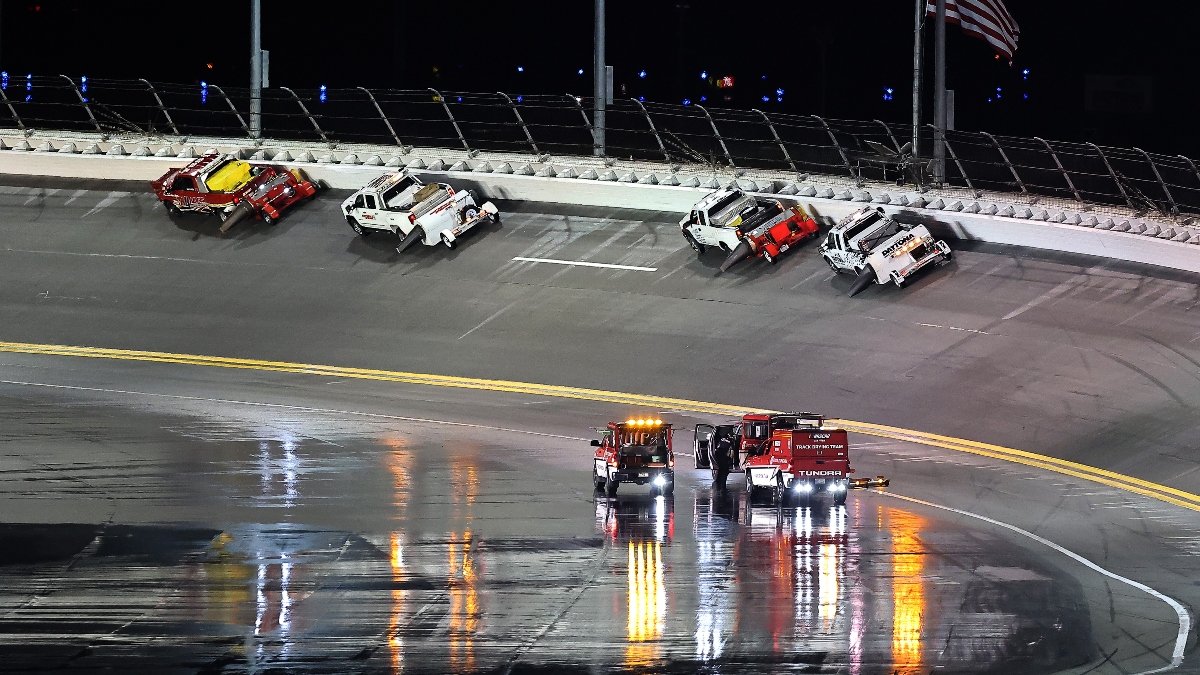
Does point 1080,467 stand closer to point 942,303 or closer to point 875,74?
point 942,303

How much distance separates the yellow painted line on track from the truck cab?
4211mm

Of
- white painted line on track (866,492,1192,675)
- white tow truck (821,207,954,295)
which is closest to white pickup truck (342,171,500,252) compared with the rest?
white tow truck (821,207,954,295)

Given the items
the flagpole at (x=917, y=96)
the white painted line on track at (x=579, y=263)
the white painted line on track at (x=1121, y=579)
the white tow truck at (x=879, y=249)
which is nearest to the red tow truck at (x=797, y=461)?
the white painted line on track at (x=1121, y=579)

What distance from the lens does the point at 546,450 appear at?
28.7m

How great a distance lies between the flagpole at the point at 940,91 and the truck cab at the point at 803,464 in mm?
13590

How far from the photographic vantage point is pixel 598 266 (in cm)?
3769

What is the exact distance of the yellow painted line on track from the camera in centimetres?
2634

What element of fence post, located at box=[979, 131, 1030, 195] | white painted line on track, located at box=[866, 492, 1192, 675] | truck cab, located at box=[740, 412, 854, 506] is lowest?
white painted line on track, located at box=[866, 492, 1192, 675]

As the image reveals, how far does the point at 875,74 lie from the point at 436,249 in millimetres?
52701

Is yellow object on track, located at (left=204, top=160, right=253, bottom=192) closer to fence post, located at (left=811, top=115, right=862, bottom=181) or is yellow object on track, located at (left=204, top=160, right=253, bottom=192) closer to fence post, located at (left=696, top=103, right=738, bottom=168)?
fence post, located at (left=696, top=103, right=738, bottom=168)

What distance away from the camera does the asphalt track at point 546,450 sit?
17.8 meters

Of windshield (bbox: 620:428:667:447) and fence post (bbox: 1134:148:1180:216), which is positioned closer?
windshield (bbox: 620:428:667:447)

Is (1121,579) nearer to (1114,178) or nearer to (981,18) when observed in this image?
(1114,178)

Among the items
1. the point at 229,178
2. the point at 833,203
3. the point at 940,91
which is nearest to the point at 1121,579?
the point at 833,203
